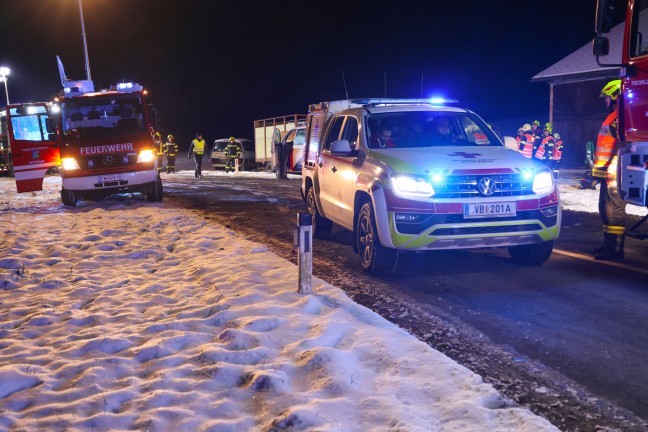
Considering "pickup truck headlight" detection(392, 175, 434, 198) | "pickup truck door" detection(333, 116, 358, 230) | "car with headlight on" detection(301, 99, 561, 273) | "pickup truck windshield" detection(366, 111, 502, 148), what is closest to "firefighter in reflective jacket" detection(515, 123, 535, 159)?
"pickup truck windshield" detection(366, 111, 502, 148)

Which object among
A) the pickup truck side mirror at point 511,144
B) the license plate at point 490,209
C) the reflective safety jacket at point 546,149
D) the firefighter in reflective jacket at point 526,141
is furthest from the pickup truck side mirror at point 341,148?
the reflective safety jacket at point 546,149

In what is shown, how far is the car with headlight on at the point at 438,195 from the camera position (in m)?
6.28

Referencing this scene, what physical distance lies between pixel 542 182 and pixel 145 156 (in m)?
10.1

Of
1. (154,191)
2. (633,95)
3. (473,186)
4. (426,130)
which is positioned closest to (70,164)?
(154,191)

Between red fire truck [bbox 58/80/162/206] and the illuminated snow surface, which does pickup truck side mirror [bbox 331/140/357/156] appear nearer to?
the illuminated snow surface

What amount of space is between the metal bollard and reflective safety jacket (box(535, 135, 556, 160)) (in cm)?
1501

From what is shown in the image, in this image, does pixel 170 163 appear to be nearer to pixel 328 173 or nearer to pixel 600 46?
pixel 328 173

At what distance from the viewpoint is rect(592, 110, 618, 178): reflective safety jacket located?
738cm

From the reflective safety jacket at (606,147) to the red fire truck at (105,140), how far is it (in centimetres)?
1003

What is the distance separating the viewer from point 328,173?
8.44m

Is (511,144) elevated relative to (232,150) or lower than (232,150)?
elevated

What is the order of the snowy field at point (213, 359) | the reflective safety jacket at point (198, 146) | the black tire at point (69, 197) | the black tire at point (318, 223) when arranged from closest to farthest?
the snowy field at point (213, 359), the black tire at point (318, 223), the black tire at point (69, 197), the reflective safety jacket at point (198, 146)

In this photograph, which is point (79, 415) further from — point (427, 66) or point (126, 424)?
point (427, 66)

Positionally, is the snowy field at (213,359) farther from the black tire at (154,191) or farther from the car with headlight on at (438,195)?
the black tire at (154,191)
